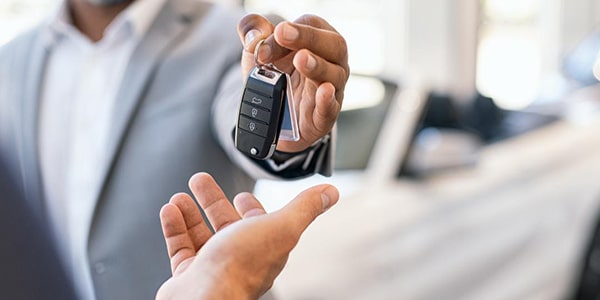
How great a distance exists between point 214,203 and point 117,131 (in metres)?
0.09

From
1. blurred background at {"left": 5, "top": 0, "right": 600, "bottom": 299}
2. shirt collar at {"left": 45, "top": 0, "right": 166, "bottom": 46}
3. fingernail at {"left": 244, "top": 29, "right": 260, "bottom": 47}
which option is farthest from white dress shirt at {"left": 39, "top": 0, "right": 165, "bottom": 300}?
blurred background at {"left": 5, "top": 0, "right": 600, "bottom": 299}

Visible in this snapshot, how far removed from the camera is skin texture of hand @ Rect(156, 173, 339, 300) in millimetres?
343

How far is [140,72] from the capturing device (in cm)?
45

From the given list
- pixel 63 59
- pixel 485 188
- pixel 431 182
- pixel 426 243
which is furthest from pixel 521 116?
pixel 63 59

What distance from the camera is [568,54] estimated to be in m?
3.02

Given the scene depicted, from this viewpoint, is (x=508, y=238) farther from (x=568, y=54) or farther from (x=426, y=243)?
(x=568, y=54)

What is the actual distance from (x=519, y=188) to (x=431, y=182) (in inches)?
14.4

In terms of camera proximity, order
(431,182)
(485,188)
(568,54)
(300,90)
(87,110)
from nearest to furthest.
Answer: (300,90) → (87,110) → (431,182) → (485,188) → (568,54)

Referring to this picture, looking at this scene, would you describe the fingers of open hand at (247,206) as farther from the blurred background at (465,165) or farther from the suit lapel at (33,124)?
the blurred background at (465,165)

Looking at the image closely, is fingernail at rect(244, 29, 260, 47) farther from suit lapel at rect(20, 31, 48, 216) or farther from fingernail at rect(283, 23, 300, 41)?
suit lapel at rect(20, 31, 48, 216)

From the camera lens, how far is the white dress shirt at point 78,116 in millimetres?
437

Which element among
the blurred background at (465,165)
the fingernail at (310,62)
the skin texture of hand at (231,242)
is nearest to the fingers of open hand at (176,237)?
the skin texture of hand at (231,242)

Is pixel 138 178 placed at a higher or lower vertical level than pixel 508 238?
higher

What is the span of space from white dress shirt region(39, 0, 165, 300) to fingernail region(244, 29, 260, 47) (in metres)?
0.12
